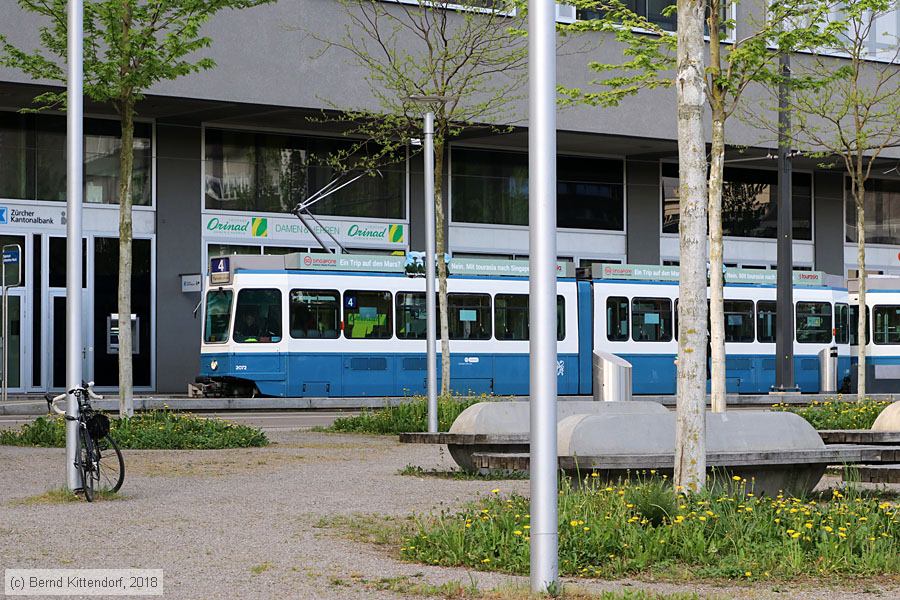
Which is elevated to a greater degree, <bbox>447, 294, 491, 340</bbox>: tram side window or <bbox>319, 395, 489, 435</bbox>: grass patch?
<bbox>447, 294, 491, 340</bbox>: tram side window

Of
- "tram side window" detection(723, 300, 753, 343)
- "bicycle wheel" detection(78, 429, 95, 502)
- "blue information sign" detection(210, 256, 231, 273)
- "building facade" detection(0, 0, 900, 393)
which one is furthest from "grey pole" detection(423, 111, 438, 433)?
"tram side window" detection(723, 300, 753, 343)

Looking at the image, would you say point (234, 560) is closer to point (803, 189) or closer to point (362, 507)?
point (362, 507)

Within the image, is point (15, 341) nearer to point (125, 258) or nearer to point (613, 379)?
point (125, 258)

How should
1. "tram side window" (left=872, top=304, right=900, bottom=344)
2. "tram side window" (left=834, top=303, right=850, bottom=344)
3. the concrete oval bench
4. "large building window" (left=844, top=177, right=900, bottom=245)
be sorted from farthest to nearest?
"large building window" (left=844, top=177, right=900, bottom=245) < "tram side window" (left=872, top=304, right=900, bottom=344) < "tram side window" (left=834, top=303, right=850, bottom=344) < the concrete oval bench

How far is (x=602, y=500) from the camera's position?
9.20 metres

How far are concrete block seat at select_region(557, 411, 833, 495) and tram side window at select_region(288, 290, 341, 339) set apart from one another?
714 inches

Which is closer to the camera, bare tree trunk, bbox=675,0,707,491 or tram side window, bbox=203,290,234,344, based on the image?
bare tree trunk, bbox=675,0,707,491

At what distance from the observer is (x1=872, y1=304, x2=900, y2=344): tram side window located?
3647cm

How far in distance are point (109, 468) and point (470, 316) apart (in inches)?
768

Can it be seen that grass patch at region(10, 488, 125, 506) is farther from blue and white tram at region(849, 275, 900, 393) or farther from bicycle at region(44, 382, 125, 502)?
blue and white tram at region(849, 275, 900, 393)

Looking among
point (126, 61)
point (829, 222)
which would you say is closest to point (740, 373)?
point (829, 222)

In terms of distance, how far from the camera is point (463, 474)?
14.2 meters

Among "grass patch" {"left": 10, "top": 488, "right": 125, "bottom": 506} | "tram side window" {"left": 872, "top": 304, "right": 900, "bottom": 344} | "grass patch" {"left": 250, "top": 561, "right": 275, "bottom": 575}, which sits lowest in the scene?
"grass patch" {"left": 10, "top": 488, "right": 125, "bottom": 506}

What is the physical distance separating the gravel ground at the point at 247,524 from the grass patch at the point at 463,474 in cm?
30
